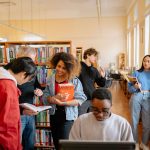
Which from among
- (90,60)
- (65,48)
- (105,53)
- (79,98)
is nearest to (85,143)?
(79,98)

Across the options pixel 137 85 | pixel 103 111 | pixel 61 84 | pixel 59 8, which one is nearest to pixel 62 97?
pixel 61 84

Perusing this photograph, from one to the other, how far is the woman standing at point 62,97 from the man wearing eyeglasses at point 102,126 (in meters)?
0.72

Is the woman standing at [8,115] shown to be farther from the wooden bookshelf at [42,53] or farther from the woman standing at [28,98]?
the wooden bookshelf at [42,53]

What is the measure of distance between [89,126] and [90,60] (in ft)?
6.44

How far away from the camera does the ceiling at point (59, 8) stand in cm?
905

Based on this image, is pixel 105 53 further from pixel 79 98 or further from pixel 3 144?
pixel 3 144

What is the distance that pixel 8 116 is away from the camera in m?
1.58

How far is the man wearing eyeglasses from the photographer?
5.56 feet

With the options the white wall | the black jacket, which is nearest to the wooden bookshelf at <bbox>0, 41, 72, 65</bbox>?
the black jacket

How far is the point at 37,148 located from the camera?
3.88 m

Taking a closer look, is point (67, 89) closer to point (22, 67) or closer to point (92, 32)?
point (22, 67)

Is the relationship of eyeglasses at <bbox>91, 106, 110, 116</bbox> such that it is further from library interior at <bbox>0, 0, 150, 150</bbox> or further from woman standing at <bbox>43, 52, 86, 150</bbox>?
woman standing at <bbox>43, 52, 86, 150</bbox>

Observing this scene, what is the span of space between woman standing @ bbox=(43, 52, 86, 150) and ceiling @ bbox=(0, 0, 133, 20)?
5.98 metres

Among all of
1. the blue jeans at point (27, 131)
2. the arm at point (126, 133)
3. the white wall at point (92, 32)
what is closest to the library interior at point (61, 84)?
the blue jeans at point (27, 131)
